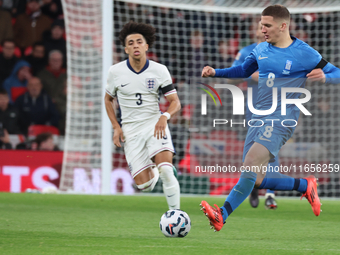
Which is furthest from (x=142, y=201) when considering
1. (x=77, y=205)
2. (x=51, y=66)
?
(x=51, y=66)

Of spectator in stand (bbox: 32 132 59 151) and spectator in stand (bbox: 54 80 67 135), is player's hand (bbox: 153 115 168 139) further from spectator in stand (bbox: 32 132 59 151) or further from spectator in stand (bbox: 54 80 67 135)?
spectator in stand (bbox: 54 80 67 135)

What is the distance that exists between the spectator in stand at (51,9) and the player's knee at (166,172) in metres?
7.31

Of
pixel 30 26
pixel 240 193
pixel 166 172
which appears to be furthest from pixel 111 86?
pixel 30 26

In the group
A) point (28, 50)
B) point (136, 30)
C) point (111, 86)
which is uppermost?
point (28, 50)

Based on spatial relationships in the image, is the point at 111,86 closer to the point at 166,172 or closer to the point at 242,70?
the point at 166,172

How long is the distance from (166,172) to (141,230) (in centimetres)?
52

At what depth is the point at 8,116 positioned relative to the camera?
389 inches

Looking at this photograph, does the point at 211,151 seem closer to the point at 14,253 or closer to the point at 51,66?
the point at 51,66

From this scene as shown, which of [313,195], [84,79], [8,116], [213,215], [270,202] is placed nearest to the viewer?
[213,215]

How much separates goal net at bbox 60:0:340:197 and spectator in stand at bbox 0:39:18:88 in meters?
1.89

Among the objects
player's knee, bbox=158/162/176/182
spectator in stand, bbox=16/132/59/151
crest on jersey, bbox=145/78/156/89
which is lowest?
spectator in stand, bbox=16/132/59/151

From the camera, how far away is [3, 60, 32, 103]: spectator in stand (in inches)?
415

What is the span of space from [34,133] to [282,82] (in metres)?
6.48

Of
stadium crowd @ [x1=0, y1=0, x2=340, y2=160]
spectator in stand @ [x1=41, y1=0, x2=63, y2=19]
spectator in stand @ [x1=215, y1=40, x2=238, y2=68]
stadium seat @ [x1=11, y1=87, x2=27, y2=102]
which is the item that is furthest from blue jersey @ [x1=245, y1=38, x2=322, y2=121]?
spectator in stand @ [x1=41, y1=0, x2=63, y2=19]
